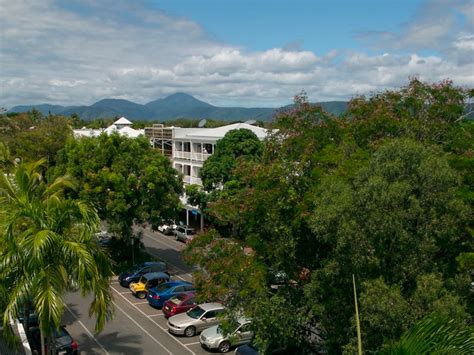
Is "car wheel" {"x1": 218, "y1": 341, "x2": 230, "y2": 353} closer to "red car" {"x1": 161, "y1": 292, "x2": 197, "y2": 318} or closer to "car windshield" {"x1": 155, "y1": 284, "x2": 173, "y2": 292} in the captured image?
"red car" {"x1": 161, "y1": 292, "x2": 197, "y2": 318}

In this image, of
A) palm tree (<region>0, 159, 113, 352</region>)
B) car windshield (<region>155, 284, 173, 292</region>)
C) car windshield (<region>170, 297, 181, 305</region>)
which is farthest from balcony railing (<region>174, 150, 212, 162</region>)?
palm tree (<region>0, 159, 113, 352</region>)

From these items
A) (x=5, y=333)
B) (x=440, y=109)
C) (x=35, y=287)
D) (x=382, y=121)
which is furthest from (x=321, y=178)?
(x=5, y=333)

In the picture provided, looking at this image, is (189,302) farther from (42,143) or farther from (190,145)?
(42,143)

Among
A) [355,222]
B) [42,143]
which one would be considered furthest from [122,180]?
[42,143]

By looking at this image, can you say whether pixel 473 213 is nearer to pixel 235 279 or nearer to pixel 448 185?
pixel 448 185

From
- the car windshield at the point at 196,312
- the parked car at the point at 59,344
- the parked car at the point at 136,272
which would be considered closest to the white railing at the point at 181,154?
the parked car at the point at 136,272

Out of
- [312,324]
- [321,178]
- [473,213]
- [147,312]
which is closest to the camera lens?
[473,213]
